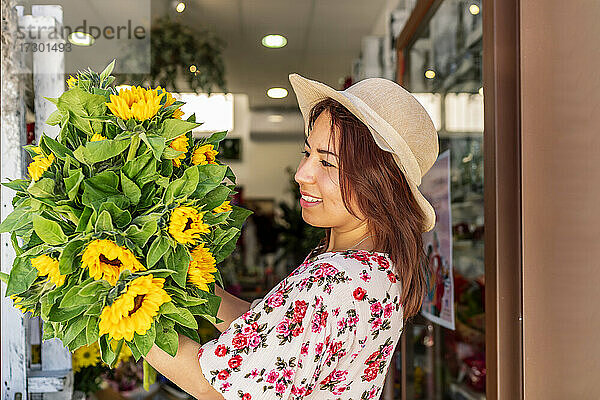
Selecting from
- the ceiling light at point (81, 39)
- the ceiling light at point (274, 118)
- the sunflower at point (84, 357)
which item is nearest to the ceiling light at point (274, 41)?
the ceiling light at point (274, 118)

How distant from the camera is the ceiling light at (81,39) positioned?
2068mm

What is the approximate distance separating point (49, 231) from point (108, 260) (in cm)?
10

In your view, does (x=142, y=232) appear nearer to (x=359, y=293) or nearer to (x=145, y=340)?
(x=145, y=340)

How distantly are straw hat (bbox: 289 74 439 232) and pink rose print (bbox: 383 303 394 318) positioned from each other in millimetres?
229

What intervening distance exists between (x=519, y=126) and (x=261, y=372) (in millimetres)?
697

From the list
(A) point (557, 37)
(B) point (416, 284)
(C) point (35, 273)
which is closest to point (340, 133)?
(B) point (416, 284)

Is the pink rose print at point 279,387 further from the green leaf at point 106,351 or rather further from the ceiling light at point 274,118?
the ceiling light at point 274,118

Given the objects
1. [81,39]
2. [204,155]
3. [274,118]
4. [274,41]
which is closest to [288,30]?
[274,41]

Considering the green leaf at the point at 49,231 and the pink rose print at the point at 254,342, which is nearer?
the green leaf at the point at 49,231

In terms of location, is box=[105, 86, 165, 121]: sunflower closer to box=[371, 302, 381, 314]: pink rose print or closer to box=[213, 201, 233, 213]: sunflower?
box=[213, 201, 233, 213]: sunflower

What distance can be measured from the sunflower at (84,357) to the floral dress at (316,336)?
1.07 m

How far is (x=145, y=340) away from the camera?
3.31ft

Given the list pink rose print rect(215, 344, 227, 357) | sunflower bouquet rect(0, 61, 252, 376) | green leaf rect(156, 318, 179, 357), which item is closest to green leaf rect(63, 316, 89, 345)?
sunflower bouquet rect(0, 61, 252, 376)

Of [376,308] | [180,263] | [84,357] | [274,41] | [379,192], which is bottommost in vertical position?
[84,357]
